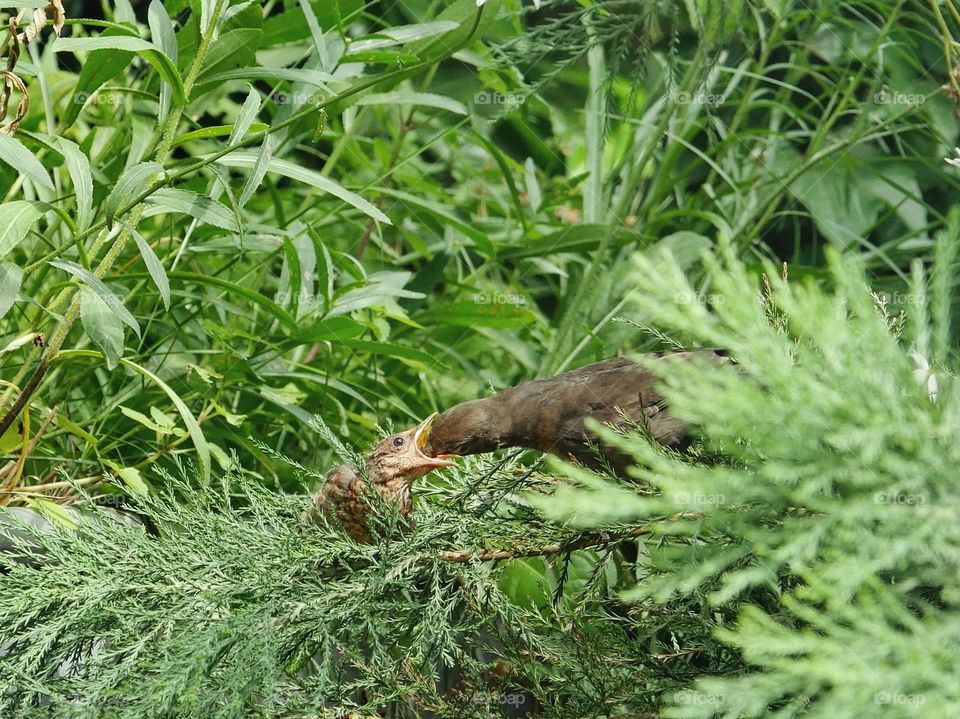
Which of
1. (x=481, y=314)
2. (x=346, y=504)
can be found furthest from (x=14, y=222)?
(x=481, y=314)

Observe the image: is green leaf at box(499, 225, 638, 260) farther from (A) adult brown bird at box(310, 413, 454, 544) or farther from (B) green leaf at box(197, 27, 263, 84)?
(A) adult brown bird at box(310, 413, 454, 544)

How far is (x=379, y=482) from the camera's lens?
67 cm

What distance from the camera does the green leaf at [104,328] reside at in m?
0.71

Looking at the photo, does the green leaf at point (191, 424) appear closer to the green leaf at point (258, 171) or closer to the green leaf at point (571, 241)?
the green leaf at point (258, 171)

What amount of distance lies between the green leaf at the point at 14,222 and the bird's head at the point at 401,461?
31 cm

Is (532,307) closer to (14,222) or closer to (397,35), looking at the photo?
(397,35)

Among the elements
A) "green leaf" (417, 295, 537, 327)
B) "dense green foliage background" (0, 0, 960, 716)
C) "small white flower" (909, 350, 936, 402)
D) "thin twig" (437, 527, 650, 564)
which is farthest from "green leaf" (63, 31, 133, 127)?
"small white flower" (909, 350, 936, 402)

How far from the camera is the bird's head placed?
0.67 meters

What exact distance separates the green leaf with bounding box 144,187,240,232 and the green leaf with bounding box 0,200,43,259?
0.29ft

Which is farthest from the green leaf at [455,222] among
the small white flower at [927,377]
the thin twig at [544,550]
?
the small white flower at [927,377]

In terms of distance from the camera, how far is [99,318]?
0.71 meters

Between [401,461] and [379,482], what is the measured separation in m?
0.02

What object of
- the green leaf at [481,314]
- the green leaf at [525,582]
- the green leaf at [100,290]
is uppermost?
the green leaf at [100,290]

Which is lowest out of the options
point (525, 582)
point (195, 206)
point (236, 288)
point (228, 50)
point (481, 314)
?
point (525, 582)
